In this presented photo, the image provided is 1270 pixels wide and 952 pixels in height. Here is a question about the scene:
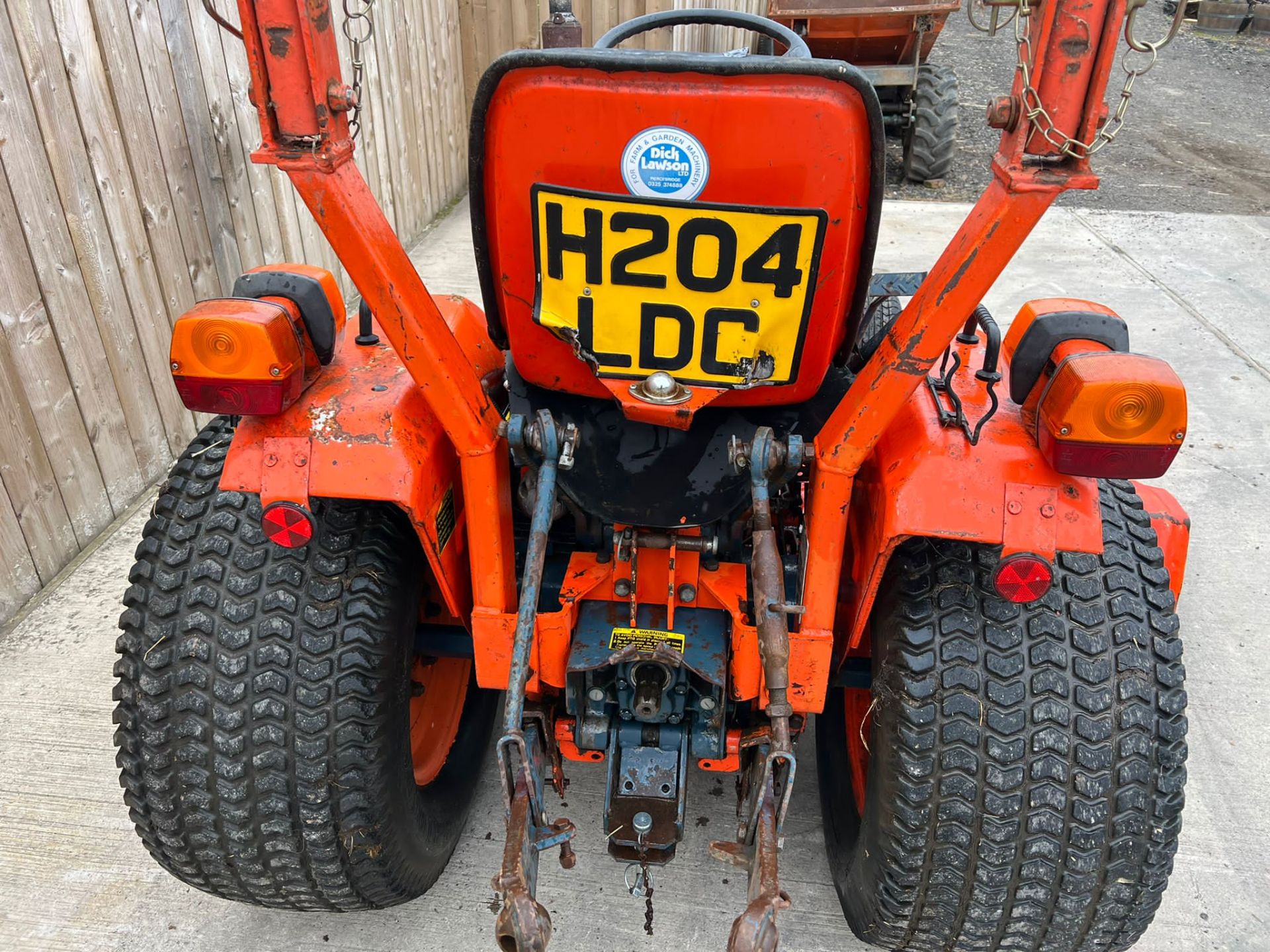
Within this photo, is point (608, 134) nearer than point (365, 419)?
Yes

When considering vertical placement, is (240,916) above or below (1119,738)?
below

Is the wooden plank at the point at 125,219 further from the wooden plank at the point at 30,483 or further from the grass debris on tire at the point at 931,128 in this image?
the grass debris on tire at the point at 931,128

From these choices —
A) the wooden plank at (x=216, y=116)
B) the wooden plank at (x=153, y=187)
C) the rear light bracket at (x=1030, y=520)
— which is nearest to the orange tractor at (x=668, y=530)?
the rear light bracket at (x=1030, y=520)

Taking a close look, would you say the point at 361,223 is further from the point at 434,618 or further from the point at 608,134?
the point at 434,618

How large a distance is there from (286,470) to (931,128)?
26.1 feet

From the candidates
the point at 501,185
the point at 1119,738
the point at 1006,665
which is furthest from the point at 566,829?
the point at 501,185

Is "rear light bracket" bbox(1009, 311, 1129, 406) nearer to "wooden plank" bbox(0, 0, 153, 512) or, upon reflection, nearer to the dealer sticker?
the dealer sticker

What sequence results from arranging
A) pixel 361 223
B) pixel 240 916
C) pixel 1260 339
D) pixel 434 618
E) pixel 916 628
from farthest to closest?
pixel 1260 339
pixel 434 618
pixel 240 916
pixel 916 628
pixel 361 223

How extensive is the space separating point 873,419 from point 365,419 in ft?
3.16

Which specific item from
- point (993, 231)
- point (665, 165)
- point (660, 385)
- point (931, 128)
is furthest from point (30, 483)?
point (931, 128)

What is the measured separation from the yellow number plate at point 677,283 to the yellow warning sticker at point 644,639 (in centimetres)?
53

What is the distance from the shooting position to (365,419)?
6.24ft

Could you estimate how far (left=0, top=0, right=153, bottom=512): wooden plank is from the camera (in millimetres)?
3047

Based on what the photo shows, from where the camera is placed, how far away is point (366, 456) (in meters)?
1.83
